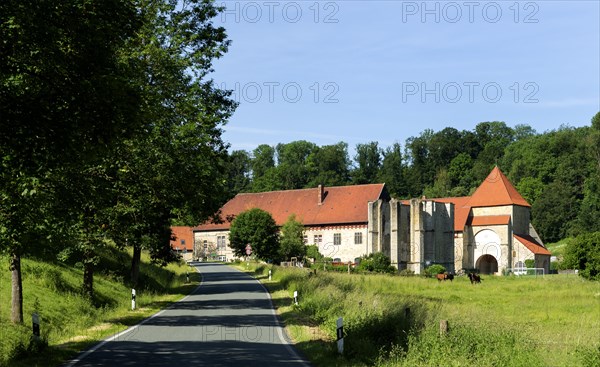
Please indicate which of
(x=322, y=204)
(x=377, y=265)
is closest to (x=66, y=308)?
(x=377, y=265)

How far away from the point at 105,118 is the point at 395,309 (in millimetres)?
9200

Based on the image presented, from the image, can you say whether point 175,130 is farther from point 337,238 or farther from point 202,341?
point 337,238

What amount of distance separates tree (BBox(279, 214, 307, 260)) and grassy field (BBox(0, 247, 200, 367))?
3864 cm

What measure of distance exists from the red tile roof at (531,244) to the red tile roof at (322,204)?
697 inches

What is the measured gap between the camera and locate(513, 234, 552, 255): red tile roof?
282ft

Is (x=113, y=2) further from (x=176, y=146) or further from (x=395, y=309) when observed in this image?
(x=176, y=146)

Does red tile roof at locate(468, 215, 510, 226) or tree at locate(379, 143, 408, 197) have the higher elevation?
tree at locate(379, 143, 408, 197)

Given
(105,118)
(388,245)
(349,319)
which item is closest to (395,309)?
(349,319)

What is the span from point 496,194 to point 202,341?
3207 inches

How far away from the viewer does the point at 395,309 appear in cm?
1792

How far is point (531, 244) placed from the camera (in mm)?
87688

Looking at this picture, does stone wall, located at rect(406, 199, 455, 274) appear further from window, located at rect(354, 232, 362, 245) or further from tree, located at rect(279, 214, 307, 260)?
tree, located at rect(279, 214, 307, 260)

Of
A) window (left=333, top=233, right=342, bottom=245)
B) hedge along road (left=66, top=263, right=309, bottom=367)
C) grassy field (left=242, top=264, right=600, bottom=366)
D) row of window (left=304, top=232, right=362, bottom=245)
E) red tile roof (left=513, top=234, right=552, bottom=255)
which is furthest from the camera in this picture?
window (left=333, top=233, right=342, bottom=245)

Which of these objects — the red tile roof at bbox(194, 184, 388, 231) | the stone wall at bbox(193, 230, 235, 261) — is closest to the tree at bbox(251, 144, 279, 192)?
the stone wall at bbox(193, 230, 235, 261)
